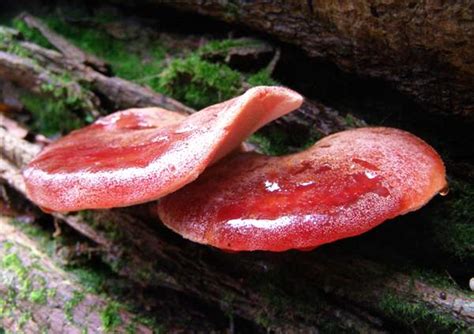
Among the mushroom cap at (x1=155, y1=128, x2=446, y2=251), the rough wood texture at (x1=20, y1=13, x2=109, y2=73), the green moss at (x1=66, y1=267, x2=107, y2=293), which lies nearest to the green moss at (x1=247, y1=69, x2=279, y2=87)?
the mushroom cap at (x1=155, y1=128, x2=446, y2=251)

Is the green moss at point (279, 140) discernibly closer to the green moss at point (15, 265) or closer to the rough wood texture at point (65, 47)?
the rough wood texture at point (65, 47)

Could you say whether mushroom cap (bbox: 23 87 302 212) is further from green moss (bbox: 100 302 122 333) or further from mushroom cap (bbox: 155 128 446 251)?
green moss (bbox: 100 302 122 333)

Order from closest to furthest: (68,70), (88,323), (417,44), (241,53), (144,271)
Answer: (417,44) → (88,323) → (144,271) → (241,53) → (68,70)

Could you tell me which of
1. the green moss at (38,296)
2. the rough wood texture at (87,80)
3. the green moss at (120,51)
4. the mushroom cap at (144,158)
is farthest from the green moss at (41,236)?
the green moss at (120,51)

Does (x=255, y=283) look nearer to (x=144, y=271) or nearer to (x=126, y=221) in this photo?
(x=144, y=271)

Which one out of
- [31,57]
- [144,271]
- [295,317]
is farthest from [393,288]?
[31,57]

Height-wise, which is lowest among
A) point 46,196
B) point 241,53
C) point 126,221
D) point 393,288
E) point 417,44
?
point 126,221
